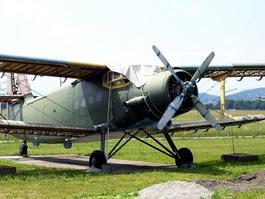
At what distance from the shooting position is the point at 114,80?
1734 centimetres

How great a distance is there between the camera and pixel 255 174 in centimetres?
1179

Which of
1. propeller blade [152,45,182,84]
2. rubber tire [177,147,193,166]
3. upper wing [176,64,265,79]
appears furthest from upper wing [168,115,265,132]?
propeller blade [152,45,182,84]

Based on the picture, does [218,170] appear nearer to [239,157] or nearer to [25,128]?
[239,157]

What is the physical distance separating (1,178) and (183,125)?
7.94 metres

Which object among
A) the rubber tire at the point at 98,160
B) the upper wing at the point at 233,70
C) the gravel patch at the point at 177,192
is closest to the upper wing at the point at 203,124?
the upper wing at the point at 233,70

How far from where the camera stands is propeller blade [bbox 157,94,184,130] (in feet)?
48.8

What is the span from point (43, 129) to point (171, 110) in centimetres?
483

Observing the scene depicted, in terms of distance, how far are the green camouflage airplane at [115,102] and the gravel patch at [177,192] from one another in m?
5.47

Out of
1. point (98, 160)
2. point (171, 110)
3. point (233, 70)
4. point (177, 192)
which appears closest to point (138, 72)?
point (171, 110)

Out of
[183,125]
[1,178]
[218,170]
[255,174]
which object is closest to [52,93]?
[183,125]

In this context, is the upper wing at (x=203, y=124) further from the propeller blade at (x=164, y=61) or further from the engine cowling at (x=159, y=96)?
the propeller blade at (x=164, y=61)

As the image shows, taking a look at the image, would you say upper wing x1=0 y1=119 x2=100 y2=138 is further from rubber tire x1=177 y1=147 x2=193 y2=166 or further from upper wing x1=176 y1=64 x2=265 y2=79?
upper wing x1=176 y1=64 x2=265 y2=79

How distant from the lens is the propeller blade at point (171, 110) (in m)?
14.9

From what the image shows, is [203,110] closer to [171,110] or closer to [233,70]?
[171,110]
